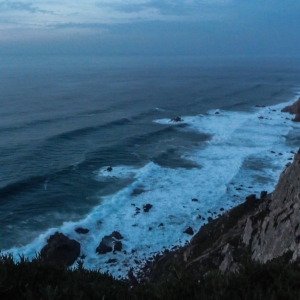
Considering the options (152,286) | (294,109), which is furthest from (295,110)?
(152,286)

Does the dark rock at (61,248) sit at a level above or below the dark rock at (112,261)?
above

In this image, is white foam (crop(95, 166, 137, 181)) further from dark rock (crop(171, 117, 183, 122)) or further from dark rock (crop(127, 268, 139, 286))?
dark rock (crop(171, 117, 183, 122))

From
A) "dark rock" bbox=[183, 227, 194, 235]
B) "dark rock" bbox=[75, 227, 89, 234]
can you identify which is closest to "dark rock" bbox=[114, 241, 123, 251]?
"dark rock" bbox=[75, 227, 89, 234]

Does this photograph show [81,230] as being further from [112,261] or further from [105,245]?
[112,261]

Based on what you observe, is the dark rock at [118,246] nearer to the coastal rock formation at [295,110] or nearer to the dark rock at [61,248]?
the dark rock at [61,248]

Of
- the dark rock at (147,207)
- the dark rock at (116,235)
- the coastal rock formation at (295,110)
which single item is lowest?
the dark rock at (116,235)

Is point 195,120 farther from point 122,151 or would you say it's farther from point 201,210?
point 201,210


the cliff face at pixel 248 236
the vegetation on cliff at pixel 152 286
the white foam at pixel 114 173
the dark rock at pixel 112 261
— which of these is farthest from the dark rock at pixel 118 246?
the vegetation on cliff at pixel 152 286
